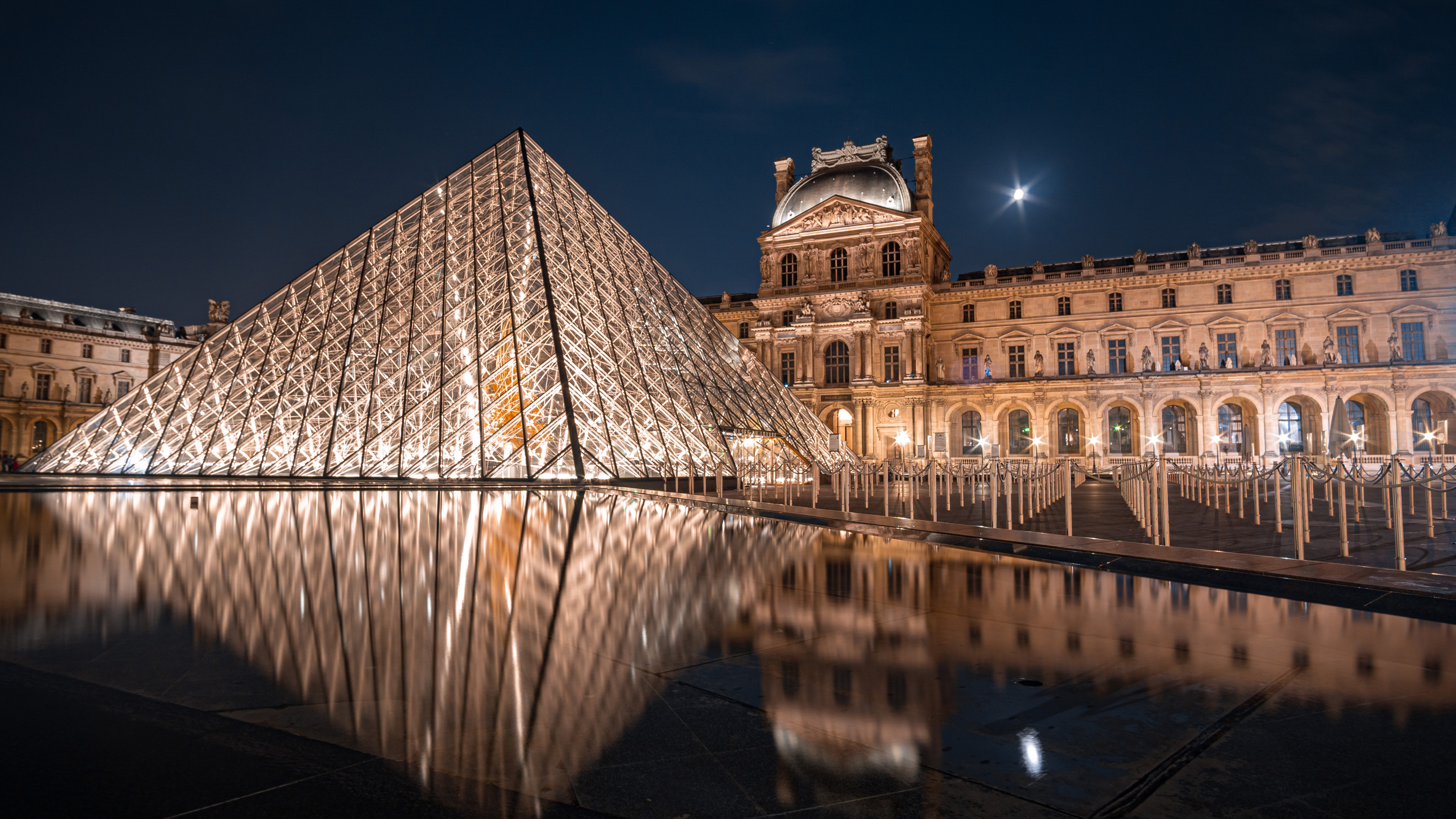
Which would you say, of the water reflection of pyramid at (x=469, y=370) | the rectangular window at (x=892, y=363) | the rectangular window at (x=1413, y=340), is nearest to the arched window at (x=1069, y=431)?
the rectangular window at (x=892, y=363)

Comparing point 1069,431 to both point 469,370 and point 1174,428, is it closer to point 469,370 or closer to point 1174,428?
point 1174,428

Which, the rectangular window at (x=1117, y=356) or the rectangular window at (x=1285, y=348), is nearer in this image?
the rectangular window at (x=1285, y=348)

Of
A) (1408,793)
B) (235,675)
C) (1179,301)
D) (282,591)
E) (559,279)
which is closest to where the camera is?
(1408,793)

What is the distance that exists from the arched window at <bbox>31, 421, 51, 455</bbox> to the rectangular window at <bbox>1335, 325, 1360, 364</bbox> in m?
69.1

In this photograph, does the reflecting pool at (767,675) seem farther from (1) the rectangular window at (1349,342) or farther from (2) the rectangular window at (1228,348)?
(1) the rectangular window at (1349,342)

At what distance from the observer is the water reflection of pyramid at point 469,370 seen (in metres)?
18.8

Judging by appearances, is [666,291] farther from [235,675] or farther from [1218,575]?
[235,675]

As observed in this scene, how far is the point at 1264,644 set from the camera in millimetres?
3893

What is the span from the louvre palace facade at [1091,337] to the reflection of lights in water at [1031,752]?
36.5m

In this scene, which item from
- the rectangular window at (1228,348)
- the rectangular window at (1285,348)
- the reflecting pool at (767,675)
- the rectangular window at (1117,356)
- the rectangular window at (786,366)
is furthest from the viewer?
the rectangular window at (786,366)

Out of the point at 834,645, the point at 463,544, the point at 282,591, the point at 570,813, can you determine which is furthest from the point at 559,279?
the point at 570,813

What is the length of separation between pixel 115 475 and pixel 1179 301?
→ 44398 mm

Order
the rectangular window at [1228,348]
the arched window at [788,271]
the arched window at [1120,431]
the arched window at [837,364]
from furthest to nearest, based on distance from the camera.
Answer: the arched window at [788,271]
the arched window at [837,364]
the arched window at [1120,431]
the rectangular window at [1228,348]

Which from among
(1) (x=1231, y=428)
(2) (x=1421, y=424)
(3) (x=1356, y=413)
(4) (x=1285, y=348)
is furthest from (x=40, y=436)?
(2) (x=1421, y=424)
